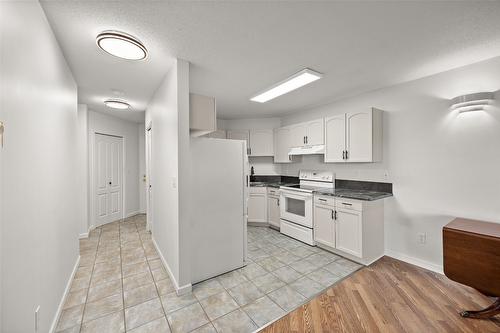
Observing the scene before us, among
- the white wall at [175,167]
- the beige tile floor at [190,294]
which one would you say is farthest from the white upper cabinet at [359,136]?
the white wall at [175,167]

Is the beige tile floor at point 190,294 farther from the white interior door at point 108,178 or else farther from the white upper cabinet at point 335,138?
the white upper cabinet at point 335,138

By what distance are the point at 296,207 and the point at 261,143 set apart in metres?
1.82

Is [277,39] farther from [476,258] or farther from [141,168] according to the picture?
[141,168]

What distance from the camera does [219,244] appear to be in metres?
2.55

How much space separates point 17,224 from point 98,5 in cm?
151

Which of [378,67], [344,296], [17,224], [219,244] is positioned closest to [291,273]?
[344,296]

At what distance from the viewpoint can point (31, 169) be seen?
1.33m

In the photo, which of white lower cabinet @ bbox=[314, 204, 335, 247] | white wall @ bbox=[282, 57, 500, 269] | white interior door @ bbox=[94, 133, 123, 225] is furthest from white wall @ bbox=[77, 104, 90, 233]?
white wall @ bbox=[282, 57, 500, 269]

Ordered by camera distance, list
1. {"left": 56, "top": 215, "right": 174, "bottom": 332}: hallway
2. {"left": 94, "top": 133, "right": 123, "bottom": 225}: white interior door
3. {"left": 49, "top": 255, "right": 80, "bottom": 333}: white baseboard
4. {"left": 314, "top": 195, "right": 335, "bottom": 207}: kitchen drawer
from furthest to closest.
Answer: {"left": 94, "top": 133, "right": 123, "bottom": 225}: white interior door, {"left": 314, "top": 195, "right": 335, "bottom": 207}: kitchen drawer, {"left": 56, "top": 215, "right": 174, "bottom": 332}: hallway, {"left": 49, "top": 255, "right": 80, "bottom": 333}: white baseboard

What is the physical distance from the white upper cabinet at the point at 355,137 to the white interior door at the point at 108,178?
4.86 metres

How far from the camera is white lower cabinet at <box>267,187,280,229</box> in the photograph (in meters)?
4.14

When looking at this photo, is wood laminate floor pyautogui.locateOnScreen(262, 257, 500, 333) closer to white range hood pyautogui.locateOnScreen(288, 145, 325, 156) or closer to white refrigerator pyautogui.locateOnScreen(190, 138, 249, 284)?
white refrigerator pyautogui.locateOnScreen(190, 138, 249, 284)

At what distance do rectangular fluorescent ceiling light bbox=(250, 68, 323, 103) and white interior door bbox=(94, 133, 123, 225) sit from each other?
366 cm

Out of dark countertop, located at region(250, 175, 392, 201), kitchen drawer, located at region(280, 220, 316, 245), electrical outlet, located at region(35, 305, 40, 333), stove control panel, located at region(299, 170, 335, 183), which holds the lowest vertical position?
kitchen drawer, located at region(280, 220, 316, 245)
